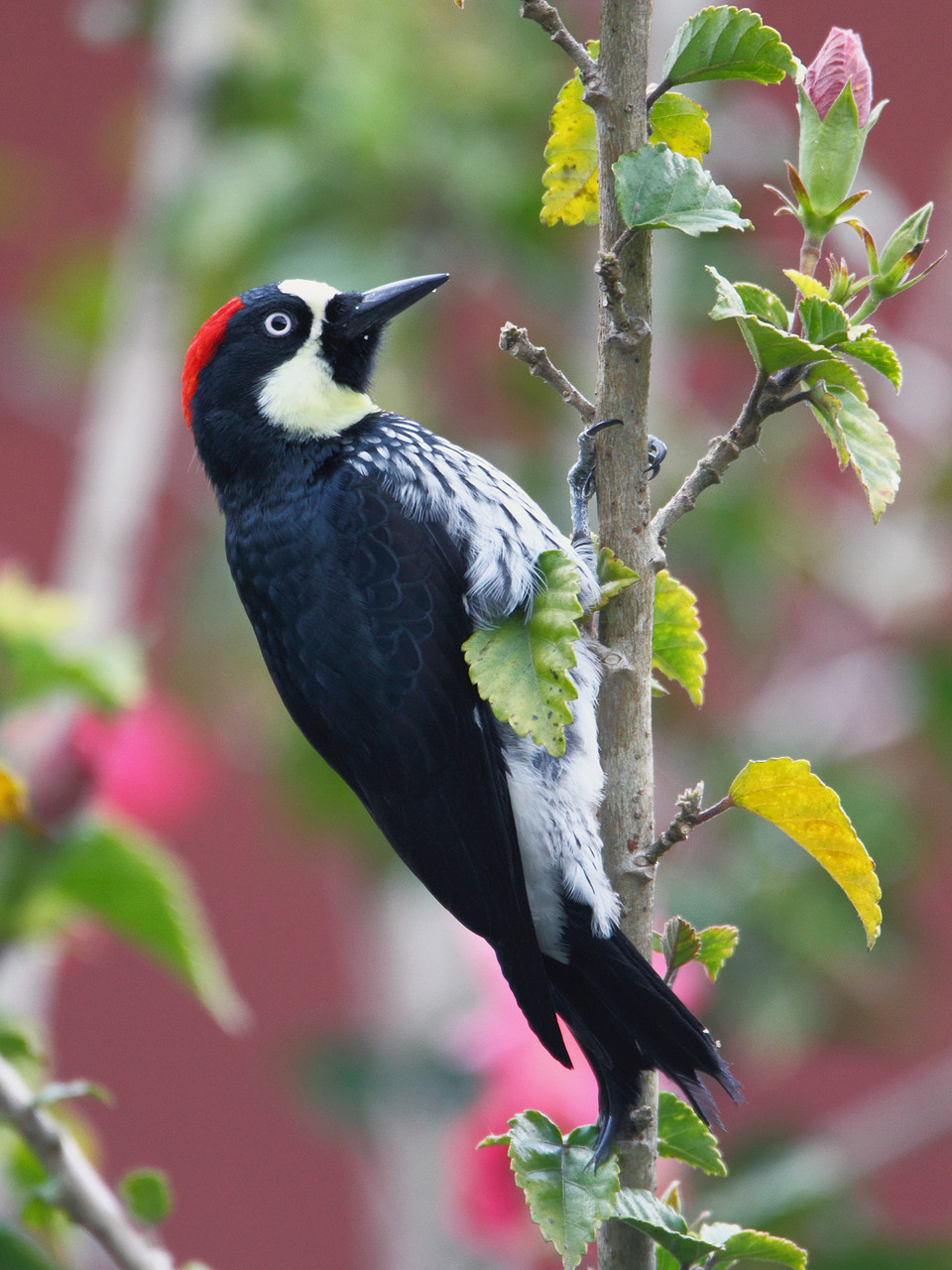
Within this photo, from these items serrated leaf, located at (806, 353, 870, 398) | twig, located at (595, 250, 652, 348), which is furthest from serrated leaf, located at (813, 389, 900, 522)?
twig, located at (595, 250, 652, 348)

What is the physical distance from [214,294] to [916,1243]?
199 centimetres

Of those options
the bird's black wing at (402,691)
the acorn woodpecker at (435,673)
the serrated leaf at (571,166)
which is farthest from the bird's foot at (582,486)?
the serrated leaf at (571,166)

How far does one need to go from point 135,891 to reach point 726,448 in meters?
0.78

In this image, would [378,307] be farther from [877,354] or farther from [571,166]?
[877,354]

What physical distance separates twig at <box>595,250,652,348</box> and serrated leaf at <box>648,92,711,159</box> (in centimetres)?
14

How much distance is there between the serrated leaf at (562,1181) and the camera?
0.96 m

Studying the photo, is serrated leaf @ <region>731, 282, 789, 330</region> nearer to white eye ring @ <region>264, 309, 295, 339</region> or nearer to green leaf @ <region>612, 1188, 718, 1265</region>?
green leaf @ <region>612, 1188, 718, 1265</region>

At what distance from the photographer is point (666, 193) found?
3.10 feet

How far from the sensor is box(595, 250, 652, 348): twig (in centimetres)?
97

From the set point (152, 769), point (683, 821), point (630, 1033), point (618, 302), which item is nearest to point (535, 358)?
point (618, 302)

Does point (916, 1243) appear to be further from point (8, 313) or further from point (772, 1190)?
point (8, 313)

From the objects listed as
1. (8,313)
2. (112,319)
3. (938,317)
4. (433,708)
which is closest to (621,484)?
(433,708)

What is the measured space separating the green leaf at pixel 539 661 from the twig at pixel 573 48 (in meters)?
0.33

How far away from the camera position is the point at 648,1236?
3.28 ft
